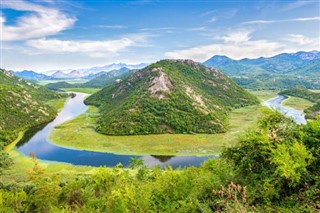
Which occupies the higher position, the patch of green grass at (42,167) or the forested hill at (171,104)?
the forested hill at (171,104)

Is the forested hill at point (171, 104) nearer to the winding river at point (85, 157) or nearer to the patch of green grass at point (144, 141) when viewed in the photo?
the patch of green grass at point (144, 141)

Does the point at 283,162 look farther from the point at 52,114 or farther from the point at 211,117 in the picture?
the point at 52,114

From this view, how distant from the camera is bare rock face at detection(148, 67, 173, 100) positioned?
465ft

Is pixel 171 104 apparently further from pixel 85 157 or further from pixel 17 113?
pixel 17 113

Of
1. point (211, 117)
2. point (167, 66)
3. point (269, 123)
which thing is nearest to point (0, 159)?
point (269, 123)

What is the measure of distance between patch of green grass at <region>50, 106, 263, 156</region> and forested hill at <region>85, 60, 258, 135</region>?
5.60m

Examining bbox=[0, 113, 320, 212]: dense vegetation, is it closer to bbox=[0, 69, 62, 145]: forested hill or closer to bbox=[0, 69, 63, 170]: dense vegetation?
bbox=[0, 69, 63, 170]: dense vegetation

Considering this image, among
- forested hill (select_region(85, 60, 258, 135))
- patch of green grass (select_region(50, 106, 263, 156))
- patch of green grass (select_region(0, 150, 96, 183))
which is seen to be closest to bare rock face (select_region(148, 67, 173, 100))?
forested hill (select_region(85, 60, 258, 135))

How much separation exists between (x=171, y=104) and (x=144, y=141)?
35.5m

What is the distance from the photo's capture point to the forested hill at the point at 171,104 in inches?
4596

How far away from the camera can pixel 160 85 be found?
148500mm

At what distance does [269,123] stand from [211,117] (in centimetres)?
9263

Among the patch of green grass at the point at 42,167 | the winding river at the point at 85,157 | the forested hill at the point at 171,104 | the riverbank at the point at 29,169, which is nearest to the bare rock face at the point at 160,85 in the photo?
the forested hill at the point at 171,104

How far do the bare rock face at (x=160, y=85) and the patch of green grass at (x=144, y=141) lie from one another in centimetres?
3496
